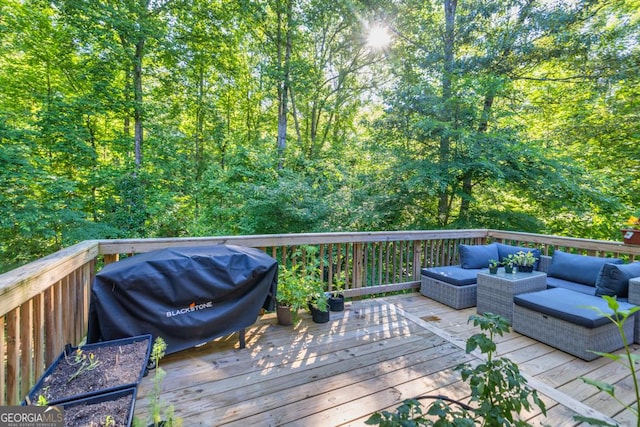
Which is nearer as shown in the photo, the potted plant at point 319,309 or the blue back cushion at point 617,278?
the blue back cushion at point 617,278

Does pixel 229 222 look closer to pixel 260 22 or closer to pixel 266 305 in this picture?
pixel 266 305

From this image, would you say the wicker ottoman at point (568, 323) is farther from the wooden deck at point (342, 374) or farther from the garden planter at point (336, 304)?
the garden planter at point (336, 304)

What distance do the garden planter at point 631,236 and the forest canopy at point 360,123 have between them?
6.43 ft

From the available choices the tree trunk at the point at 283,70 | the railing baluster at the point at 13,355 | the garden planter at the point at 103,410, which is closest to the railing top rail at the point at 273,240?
the railing baluster at the point at 13,355

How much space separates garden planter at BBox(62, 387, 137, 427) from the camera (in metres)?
1.26

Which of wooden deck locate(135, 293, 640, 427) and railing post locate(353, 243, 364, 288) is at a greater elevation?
railing post locate(353, 243, 364, 288)

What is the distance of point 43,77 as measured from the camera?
7.24 meters

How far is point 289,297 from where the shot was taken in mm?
3006

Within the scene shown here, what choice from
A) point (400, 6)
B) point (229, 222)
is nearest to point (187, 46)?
point (229, 222)

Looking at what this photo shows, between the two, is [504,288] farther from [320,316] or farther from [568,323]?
[320,316]

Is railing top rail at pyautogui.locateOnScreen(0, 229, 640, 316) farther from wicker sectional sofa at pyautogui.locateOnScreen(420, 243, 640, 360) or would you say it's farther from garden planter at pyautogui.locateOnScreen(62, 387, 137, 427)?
garden planter at pyautogui.locateOnScreen(62, 387, 137, 427)

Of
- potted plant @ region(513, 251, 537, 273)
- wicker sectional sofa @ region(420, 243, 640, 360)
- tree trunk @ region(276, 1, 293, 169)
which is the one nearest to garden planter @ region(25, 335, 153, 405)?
wicker sectional sofa @ region(420, 243, 640, 360)

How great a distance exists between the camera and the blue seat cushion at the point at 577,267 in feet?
10.8

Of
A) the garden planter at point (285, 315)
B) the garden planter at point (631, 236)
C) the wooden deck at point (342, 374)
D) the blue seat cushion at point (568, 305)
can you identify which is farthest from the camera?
the garden planter at point (631, 236)
